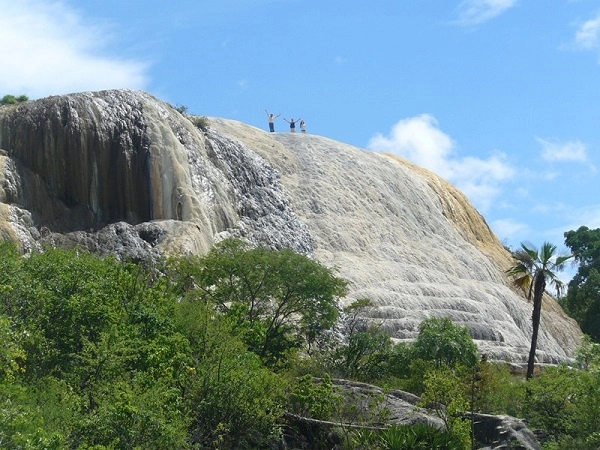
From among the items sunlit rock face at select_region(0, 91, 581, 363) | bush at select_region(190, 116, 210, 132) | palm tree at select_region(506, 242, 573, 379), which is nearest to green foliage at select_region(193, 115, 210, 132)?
bush at select_region(190, 116, 210, 132)

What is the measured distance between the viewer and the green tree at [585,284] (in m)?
87.6

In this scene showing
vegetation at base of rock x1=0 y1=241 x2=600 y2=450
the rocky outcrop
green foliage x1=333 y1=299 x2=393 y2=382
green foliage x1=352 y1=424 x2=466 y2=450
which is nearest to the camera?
vegetation at base of rock x1=0 y1=241 x2=600 y2=450

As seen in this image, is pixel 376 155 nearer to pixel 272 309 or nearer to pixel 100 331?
pixel 272 309

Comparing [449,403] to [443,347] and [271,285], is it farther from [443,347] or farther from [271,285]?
[443,347]

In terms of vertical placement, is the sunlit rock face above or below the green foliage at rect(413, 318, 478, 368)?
above

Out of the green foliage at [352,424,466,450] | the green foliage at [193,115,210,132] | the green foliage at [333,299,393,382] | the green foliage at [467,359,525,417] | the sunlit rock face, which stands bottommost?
the green foliage at [352,424,466,450]

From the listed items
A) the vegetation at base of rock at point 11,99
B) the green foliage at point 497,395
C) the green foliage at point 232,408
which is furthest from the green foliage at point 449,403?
the vegetation at base of rock at point 11,99

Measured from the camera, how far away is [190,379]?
34.3m

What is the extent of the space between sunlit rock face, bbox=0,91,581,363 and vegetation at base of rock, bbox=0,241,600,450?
10732 mm

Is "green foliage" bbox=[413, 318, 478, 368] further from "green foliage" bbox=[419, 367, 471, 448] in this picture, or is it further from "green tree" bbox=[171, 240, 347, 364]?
"green foliage" bbox=[419, 367, 471, 448]

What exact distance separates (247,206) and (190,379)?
31082mm

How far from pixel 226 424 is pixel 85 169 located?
26720mm

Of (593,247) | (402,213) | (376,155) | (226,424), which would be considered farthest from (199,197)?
(593,247)

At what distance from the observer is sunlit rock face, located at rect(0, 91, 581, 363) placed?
57.2 metres
